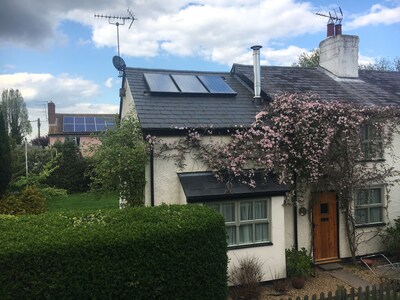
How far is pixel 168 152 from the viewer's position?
9.57m

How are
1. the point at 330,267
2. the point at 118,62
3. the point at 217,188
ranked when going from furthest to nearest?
the point at 118,62 → the point at 330,267 → the point at 217,188

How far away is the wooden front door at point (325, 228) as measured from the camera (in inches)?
436

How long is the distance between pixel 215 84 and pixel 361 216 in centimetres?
691

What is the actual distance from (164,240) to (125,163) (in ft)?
11.4

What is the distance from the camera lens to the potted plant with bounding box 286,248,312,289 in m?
9.65

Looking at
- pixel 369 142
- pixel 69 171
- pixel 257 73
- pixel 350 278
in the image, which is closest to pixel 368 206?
pixel 369 142

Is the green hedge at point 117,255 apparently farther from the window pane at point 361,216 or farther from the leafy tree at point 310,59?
the leafy tree at point 310,59

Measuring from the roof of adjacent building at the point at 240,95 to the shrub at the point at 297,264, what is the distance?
4134 mm

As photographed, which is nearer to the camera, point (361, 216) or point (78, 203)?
point (361, 216)

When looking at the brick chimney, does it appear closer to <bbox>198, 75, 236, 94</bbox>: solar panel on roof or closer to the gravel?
<bbox>198, 75, 236, 94</bbox>: solar panel on roof

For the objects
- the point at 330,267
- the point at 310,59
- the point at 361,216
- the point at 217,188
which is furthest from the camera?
the point at 310,59

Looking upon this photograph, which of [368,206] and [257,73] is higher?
[257,73]

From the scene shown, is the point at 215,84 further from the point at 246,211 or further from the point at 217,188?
the point at 246,211

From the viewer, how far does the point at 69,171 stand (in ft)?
77.1
